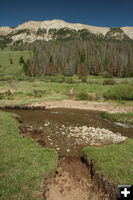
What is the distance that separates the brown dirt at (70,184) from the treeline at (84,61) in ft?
219

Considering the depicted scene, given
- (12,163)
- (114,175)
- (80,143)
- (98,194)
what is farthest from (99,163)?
(12,163)

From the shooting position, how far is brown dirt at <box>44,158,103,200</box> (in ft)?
19.8

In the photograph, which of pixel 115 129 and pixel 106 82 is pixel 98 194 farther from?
pixel 106 82

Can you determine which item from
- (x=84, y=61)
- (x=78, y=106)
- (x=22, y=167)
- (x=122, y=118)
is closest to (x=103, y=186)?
(x=22, y=167)

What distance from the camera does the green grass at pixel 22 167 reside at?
5.73 m

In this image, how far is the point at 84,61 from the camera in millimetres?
91812

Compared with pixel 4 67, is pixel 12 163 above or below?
below

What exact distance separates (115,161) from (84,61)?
90681 millimetres

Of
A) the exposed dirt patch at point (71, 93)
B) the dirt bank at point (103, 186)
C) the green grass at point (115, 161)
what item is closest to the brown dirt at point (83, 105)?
the exposed dirt patch at point (71, 93)

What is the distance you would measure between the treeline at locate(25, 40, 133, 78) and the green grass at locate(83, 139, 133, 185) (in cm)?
6549

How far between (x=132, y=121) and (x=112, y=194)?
13643 mm

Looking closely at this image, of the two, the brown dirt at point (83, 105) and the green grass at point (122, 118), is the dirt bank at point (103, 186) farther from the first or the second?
the brown dirt at point (83, 105)

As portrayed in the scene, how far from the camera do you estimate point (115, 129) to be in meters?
14.9

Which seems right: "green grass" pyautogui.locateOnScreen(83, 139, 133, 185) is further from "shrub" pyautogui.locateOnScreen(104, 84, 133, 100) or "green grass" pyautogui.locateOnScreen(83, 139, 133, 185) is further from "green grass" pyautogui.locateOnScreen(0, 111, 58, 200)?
"shrub" pyautogui.locateOnScreen(104, 84, 133, 100)
